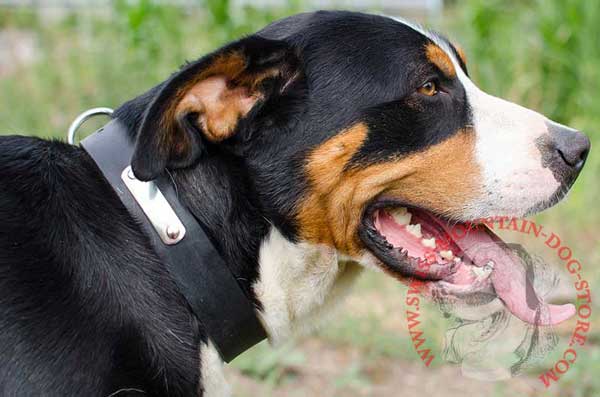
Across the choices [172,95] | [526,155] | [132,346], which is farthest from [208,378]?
[526,155]

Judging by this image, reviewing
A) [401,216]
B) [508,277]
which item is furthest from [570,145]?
[401,216]

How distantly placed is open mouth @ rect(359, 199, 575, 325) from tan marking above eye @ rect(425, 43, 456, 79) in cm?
46

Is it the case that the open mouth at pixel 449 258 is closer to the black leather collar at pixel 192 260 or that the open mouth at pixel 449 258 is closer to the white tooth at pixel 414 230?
the white tooth at pixel 414 230

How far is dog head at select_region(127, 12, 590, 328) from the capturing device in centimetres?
270

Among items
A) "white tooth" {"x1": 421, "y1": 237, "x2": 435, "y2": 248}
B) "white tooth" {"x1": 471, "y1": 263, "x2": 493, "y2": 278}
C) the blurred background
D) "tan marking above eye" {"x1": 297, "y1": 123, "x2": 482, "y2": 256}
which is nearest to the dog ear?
"tan marking above eye" {"x1": 297, "y1": 123, "x2": 482, "y2": 256}

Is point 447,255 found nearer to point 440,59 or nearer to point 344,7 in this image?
point 440,59

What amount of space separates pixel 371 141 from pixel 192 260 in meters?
0.68

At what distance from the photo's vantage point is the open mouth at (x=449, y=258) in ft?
9.25

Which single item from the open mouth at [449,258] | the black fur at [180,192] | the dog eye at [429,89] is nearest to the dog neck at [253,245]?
the black fur at [180,192]

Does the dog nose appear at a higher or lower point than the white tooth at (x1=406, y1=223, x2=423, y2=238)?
higher

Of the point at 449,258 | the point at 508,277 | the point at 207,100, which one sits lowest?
the point at 508,277

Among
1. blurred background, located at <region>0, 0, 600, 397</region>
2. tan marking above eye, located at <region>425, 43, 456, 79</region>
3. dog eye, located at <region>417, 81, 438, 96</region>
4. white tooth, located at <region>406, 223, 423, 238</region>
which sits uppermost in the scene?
tan marking above eye, located at <region>425, 43, 456, 79</region>

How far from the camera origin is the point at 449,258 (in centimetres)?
289

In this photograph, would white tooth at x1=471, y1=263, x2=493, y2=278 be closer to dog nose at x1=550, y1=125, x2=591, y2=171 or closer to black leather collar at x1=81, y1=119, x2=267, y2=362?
dog nose at x1=550, y1=125, x2=591, y2=171
